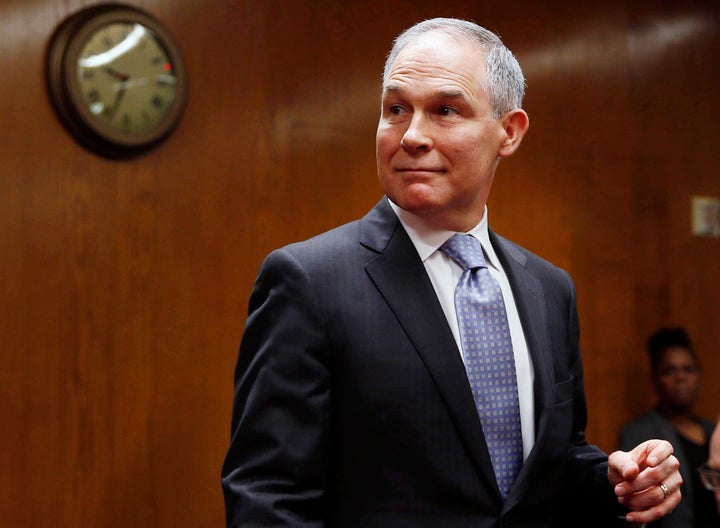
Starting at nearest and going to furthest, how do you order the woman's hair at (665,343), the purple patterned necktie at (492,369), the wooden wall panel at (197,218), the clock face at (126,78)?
the purple patterned necktie at (492,369) → the wooden wall panel at (197,218) → the clock face at (126,78) → the woman's hair at (665,343)

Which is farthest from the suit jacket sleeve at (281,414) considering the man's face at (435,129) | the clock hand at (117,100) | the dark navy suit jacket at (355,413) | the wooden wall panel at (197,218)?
the clock hand at (117,100)

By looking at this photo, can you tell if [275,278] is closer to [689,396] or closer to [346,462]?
[346,462]

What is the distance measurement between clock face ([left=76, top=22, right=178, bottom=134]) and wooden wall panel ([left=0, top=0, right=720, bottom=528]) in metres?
0.12

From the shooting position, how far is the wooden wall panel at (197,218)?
281 cm

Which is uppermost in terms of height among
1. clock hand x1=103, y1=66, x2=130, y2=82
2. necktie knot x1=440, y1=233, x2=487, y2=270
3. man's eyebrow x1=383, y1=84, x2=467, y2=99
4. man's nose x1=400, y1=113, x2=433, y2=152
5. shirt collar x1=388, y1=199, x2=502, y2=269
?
clock hand x1=103, y1=66, x2=130, y2=82

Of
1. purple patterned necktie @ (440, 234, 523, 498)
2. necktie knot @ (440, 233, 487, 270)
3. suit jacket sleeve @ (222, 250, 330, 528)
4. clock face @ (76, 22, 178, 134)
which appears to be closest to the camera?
suit jacket sleeve @ (222, 250, 330, 528)

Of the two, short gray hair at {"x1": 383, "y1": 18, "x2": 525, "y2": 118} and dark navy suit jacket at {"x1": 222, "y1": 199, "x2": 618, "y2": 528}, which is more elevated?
short gray hair at {"x1": 383, "y1": 18, "x2": 525, "y2": 118}

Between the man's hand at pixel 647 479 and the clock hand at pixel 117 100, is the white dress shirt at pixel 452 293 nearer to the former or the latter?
the man's hand at pixel 647 479

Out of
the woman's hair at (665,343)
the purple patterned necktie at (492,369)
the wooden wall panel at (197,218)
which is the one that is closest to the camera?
the purple patterned necktie at (492,369)

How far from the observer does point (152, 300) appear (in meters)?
3.07

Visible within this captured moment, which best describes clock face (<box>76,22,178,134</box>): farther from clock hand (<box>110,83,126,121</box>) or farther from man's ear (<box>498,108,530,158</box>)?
man's ear (<box>498,108,530,158</box>)

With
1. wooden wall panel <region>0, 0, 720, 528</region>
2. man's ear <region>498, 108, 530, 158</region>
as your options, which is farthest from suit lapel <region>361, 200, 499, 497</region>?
wooden wall panel <region>0, 0, 720, 528</region>

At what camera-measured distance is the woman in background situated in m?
4.20

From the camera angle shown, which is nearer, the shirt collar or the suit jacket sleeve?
the suit jacket sleeve
